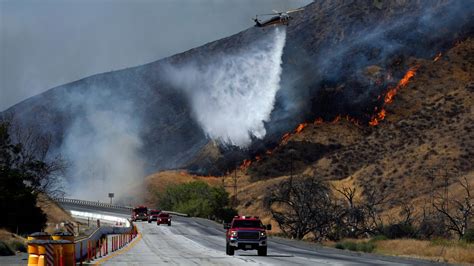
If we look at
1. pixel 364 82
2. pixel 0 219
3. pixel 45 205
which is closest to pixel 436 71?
pixel 364 82

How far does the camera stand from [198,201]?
437 feet

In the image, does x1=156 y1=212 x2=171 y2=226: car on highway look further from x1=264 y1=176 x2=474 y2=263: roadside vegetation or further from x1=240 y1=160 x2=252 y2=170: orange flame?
x1=240 y1=160 x2=252 y2=170: orange flame

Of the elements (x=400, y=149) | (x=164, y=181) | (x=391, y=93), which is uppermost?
(x=391, y=93)

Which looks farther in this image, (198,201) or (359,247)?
A: (198,201)

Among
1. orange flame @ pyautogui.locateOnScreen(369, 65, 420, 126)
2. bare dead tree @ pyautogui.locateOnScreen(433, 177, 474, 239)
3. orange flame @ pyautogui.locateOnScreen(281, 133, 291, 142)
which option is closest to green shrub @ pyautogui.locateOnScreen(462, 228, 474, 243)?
bare dead tree @ pyautogui.locateOnScreen(433, 177, 474, 239)

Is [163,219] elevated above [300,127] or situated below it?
below

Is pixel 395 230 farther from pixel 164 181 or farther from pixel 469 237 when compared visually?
pixel 164 181

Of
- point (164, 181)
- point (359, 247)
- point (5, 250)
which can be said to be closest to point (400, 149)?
point (164, 181)

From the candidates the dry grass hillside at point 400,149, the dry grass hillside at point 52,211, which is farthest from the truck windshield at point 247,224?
the dry grass hillside at point 52,211

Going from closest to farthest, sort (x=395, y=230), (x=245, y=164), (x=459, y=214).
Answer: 1. (x=395, y=230)
2. (x=459, y=214)
3. (x=245, y=164)

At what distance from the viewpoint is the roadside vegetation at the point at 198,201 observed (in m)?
126

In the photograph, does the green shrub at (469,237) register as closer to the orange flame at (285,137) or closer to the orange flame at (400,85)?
the orange flame at (400,85)

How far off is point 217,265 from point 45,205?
72077 millimetres

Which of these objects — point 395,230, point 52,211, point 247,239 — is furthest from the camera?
point 52,211
